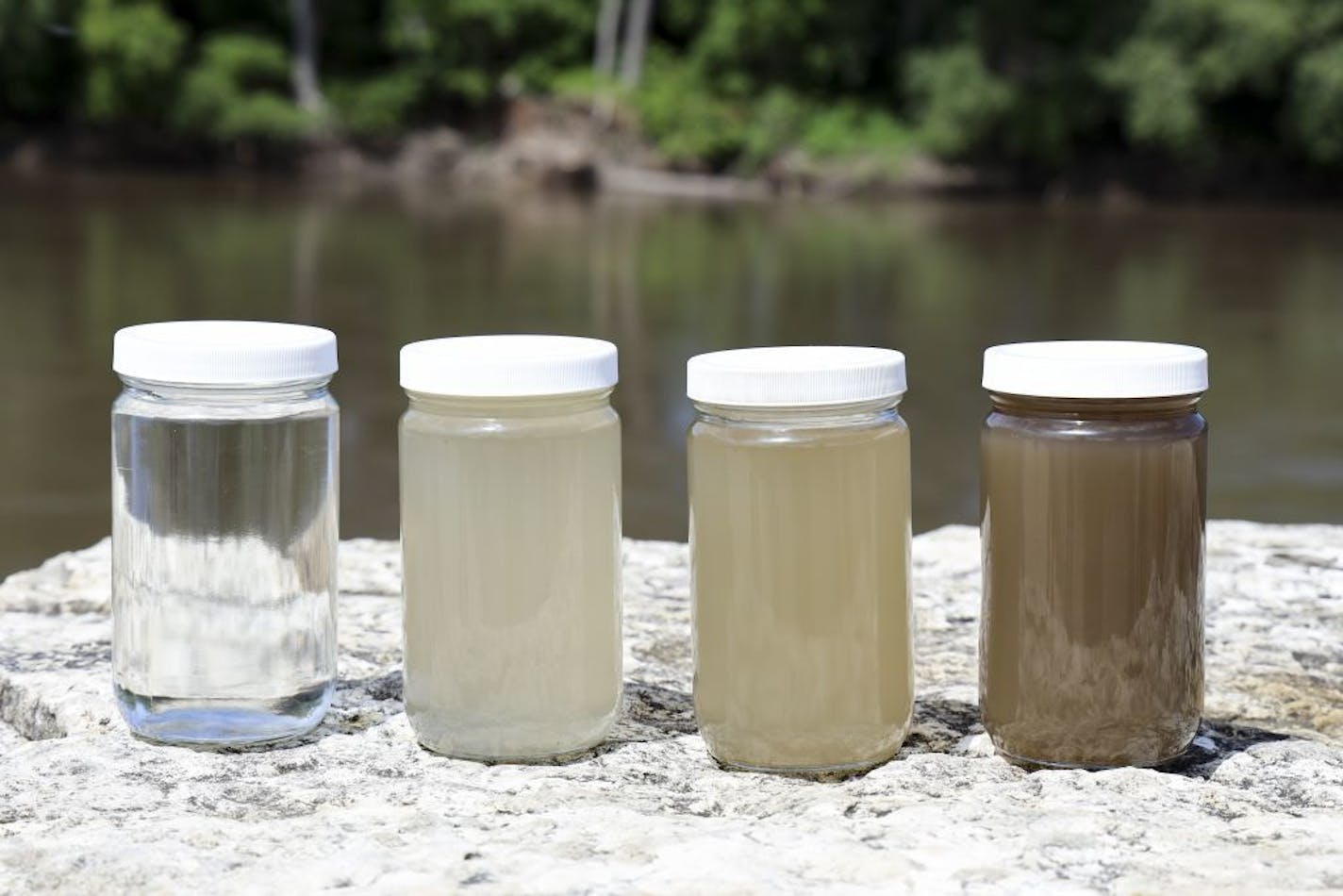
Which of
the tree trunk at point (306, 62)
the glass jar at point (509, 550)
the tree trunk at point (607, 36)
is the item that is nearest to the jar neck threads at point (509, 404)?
the glass jar at point (509, 550)

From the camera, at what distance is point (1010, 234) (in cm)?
2161

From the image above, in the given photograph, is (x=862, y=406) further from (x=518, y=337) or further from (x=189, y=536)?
(x=189, y=536)

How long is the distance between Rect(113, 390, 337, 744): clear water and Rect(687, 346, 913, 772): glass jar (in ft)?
1.64

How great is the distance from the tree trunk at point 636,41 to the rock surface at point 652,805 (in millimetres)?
29569

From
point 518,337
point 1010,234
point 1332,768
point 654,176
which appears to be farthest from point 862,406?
point 654,176

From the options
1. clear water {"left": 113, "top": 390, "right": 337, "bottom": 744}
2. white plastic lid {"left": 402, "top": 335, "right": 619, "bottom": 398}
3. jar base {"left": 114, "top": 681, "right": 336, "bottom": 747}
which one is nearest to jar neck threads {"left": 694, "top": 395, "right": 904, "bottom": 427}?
white plastic lid {"left": 402, "top": 335, "right": 619, "bottom": 398}

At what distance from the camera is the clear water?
2158 mm

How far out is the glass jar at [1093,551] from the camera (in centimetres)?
201

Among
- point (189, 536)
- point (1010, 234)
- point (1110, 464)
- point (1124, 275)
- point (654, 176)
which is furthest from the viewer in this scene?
point (654, 176)

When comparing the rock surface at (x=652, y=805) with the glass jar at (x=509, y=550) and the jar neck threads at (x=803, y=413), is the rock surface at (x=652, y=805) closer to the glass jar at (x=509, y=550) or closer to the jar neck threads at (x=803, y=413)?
the glass jar at (x=509, y=550)

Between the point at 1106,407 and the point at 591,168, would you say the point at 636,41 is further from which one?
the point at 1106,407

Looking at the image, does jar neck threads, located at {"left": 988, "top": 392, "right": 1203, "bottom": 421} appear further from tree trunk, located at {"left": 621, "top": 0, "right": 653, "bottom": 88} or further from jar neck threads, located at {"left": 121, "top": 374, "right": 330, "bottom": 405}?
tree trunk, located at {"left": 621, "top": 0, "right": 653, "bottom": 88}

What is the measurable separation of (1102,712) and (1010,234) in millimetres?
20062

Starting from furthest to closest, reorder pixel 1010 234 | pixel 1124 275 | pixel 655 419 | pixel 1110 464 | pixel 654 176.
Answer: pixel 654 176 < pixel 1010 234 < pixel 1124 275 < pixel 655 419 < pixel 1110 464
